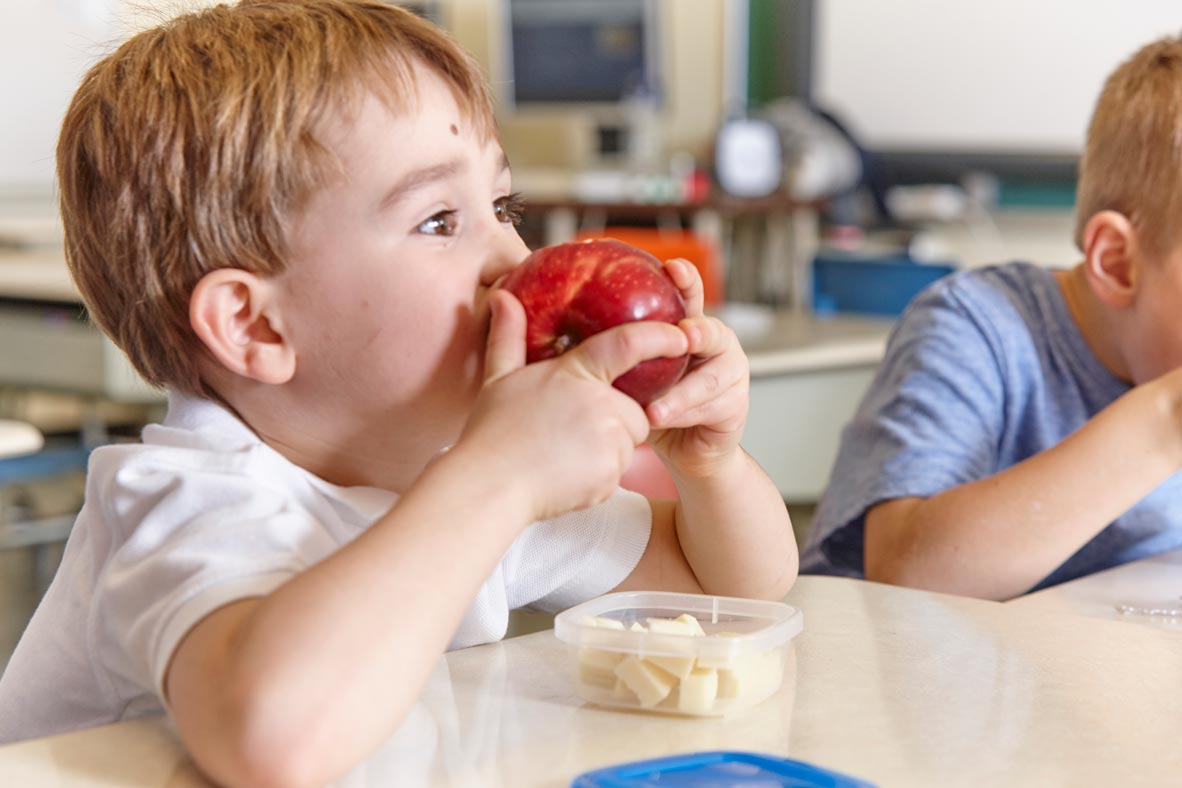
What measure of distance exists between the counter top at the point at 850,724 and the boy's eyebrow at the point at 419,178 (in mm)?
287

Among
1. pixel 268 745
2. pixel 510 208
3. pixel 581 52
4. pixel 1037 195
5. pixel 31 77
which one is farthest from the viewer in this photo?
pixel 581 52

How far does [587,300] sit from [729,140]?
4.48 meters

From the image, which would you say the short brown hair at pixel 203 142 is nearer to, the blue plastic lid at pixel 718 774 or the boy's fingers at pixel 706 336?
the boy's fingers at pixel 706 336

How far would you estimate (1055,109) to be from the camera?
4812 millimetres

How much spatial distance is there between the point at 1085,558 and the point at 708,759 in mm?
870

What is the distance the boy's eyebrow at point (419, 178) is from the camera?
34.8 inches

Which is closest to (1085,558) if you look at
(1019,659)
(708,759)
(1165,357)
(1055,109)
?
(1165,357)

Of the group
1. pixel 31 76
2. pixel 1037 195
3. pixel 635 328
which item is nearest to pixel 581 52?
pixel 1037 195

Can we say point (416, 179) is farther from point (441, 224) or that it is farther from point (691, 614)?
point (691, 614)

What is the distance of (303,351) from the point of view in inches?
35.5

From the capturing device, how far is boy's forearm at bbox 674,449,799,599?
1015 mm

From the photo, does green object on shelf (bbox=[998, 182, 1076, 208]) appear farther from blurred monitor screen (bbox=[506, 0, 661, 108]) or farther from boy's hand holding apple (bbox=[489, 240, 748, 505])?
boy's hand holding apple (bbox=[489, 240, 748, 505])

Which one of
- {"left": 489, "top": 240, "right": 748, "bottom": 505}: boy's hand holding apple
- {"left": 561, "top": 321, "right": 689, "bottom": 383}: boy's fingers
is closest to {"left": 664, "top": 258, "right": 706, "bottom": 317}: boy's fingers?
{"left": 489, "top": 240, "right": 748, "bottom": 505}: boy's hand holding apple

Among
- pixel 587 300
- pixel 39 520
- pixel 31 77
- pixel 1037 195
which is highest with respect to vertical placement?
pixel 587 300
